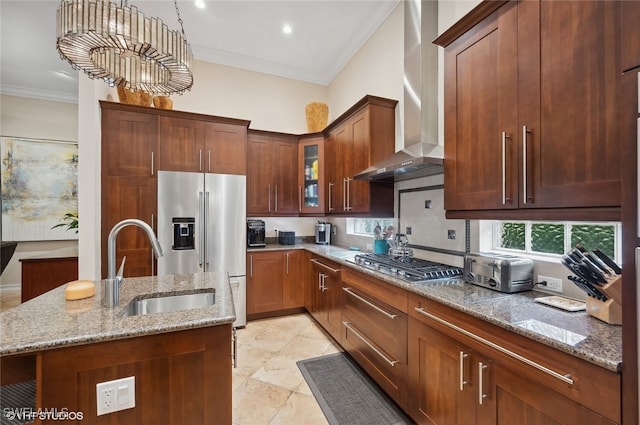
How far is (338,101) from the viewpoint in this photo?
429cm

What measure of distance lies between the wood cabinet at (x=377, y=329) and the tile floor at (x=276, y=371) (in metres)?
0.49

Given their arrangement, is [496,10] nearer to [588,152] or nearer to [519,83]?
[519,83]

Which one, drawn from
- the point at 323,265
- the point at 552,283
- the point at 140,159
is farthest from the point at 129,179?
the point at 552,283

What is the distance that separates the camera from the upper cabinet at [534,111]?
3.51ft

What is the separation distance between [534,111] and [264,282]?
125 inches

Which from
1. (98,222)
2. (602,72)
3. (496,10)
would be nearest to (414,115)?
(496,10)

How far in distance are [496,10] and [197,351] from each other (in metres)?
2.26

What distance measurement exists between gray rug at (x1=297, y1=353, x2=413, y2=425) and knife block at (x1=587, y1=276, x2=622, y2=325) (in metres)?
1.32

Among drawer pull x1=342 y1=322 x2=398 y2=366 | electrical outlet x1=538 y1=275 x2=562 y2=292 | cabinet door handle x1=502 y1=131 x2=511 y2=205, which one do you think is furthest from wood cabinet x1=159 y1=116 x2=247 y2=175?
electrical outlet x1=538 y1=275 x2=562 y2=292

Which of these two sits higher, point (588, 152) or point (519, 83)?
point (519, 83)

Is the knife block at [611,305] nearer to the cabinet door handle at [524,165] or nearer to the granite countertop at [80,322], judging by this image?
the cabinet door handle at [524,165]

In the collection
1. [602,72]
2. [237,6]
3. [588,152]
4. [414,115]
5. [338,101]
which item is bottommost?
[588,152]

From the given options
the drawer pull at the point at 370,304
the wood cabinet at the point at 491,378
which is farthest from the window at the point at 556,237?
the drawer pull at the point at 370,304

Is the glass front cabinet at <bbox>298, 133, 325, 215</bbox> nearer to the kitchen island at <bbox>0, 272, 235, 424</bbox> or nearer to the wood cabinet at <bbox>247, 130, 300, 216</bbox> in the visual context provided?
the wood cabinet at <bbox>247, 130, 300, 216</bbox>
